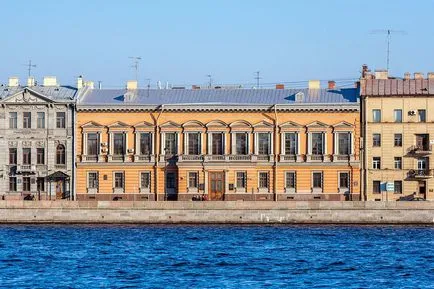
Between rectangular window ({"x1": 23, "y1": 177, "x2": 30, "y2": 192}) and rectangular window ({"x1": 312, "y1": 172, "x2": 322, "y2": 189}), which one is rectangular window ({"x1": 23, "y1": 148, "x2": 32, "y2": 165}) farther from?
rectangular window ({"x1": 312, "y1": 172, "x2": 322, "y2": 189})

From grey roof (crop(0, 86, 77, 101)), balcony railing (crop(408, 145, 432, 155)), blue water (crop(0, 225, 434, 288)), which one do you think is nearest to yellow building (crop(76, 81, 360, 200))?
grey roof (crop(0, 86, 77, 101))

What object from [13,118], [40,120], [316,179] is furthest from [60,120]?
[316,179]

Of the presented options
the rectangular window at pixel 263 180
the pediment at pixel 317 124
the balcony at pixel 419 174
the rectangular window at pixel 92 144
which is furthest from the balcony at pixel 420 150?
the rectangular window at pixel 92 144

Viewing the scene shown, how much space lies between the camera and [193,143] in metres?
96.6

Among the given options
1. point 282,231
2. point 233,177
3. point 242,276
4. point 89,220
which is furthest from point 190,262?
point 233,177

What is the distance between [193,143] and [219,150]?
169cm

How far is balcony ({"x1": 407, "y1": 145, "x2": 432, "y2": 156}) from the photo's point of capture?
9525 cm

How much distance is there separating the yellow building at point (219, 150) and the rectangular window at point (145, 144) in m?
0.06

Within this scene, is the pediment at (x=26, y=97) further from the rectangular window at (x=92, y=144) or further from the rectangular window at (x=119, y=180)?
the rectangular window at (x=119, y=180)

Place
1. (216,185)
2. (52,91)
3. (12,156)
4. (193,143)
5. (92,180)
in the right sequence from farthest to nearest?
(52,91), (12,156), (92,180), (193,143), (216,185)

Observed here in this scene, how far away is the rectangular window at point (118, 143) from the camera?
317 feet

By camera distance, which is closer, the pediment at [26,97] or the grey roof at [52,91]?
the pediment at [26,97]

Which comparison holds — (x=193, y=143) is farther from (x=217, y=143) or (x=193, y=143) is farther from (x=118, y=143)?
(x=118, y=143)

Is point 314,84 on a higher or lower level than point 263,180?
higher
